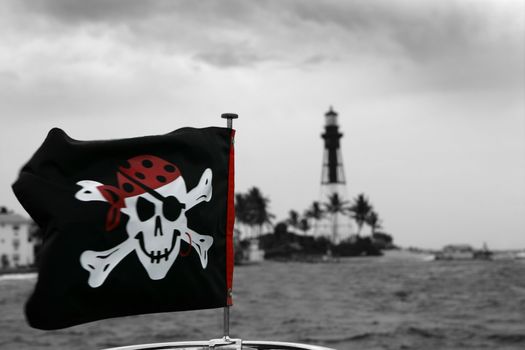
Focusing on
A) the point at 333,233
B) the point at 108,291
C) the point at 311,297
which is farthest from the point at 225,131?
the point at 333,233

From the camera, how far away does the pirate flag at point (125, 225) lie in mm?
4059

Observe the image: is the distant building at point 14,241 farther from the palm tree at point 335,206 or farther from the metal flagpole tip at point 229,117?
the metal flagpole tip at point 229,117

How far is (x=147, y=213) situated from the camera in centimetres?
430

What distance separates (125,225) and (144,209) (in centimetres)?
14

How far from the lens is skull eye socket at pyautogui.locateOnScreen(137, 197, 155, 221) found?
4.29m

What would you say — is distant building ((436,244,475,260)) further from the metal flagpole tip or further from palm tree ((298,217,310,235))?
the metal flagpole tip

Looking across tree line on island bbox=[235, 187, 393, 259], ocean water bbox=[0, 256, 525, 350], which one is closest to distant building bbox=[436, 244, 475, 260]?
tree line on island bbox=[235, 187, 393, 259]

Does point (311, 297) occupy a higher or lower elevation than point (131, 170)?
lower

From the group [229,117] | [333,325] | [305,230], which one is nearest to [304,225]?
[305,230]

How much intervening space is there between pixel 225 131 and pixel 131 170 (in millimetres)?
759

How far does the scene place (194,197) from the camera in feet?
14.9

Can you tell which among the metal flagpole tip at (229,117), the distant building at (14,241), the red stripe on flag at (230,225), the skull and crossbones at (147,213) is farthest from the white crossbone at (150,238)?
A: the distant building at (14,241)

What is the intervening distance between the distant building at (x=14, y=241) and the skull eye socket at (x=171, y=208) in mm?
86443

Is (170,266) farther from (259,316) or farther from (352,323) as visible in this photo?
(259,316)
